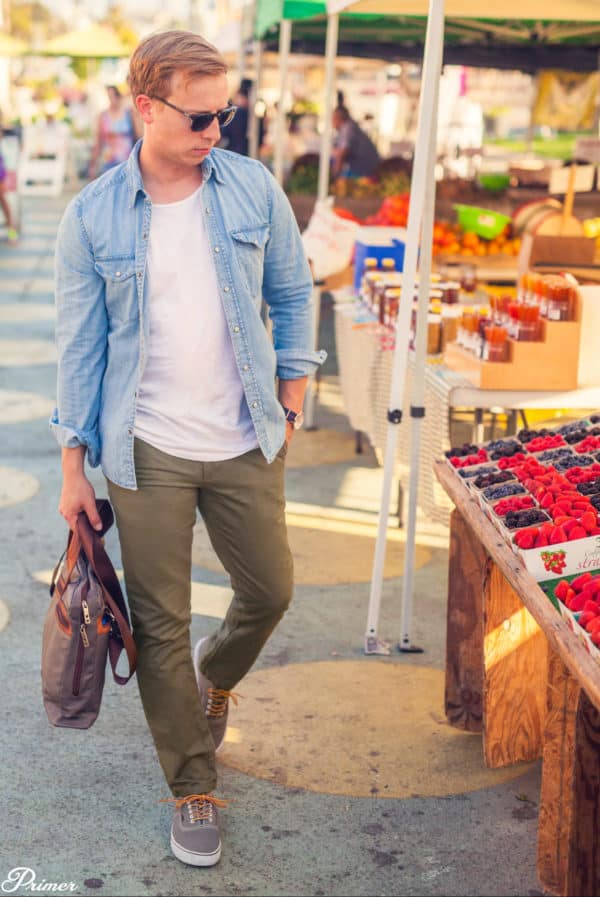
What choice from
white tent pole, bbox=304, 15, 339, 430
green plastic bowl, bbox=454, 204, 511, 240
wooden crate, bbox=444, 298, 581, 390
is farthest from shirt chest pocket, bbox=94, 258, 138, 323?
green plastic bowl, bbox=454, 204, 511, 240

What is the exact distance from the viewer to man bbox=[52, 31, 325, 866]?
9.14 ft

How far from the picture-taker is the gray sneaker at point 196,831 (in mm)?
2986

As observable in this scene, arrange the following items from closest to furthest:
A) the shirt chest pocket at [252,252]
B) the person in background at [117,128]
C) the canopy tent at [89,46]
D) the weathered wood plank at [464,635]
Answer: the shirt chest pocket at [252,252] < the weathered wood plank at [464,635] < the person in background at [117,128] < the canopy tent at [89,46]

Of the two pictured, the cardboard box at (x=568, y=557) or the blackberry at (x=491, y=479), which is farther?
the blackberry at (x=491, y=479)

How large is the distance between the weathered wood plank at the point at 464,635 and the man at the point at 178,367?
32.3 inches

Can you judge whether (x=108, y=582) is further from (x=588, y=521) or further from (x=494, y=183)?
(x=494, y=183)

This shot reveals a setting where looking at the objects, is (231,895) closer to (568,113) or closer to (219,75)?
(219,75)

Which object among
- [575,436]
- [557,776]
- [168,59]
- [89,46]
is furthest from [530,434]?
[89,46]

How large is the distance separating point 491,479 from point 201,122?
1.33 meters

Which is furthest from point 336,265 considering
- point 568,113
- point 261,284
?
point 568,113

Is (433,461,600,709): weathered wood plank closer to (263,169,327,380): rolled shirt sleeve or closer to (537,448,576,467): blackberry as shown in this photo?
(537,448,576,467): blackberry

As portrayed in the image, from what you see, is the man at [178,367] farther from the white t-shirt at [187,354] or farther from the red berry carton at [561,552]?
the red berry carton at [561,552]

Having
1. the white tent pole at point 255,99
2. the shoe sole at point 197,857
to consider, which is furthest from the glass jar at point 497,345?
the white tent pole at point 255,99

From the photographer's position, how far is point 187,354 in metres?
2.87
